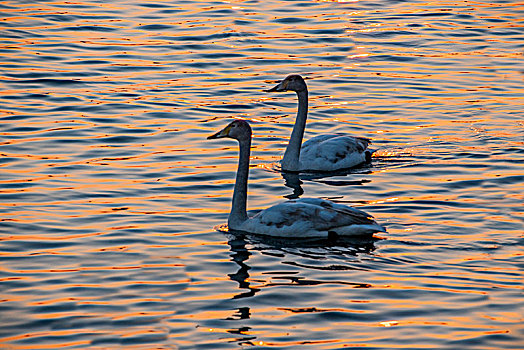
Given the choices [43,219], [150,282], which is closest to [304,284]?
[150,282]

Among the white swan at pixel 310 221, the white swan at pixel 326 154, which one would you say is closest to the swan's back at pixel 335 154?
the white swan at pixel 326 154

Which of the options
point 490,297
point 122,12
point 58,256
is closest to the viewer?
point 490,297

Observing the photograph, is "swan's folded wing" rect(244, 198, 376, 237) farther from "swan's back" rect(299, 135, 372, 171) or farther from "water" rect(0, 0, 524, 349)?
"swan's back" rect(299, 135, 372, 171)

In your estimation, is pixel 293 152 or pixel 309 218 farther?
pixel 293 152

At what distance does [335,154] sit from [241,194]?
3252 mm

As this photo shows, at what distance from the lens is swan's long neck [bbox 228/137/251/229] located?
13109 mm

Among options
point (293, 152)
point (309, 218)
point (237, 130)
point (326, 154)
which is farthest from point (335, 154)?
point (309, 218)

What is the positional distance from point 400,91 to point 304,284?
10.3 m

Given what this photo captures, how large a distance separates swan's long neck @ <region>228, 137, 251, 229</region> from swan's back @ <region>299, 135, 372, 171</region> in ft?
9.71

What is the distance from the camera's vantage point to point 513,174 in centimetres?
1559

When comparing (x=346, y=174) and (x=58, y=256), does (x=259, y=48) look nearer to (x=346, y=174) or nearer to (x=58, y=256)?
(x=346, y=174)

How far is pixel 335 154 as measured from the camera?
53.0 ft

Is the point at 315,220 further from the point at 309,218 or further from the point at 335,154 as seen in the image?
the point at 335,154

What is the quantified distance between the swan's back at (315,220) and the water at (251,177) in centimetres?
18
